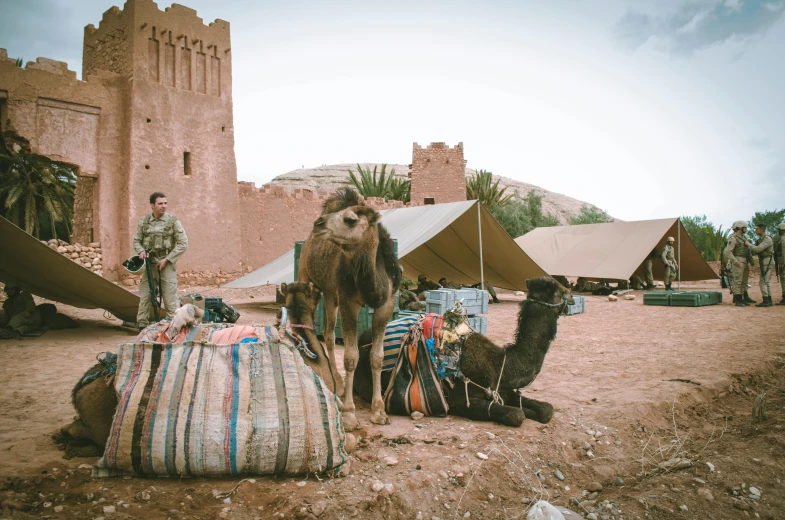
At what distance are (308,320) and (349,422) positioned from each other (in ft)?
2.78

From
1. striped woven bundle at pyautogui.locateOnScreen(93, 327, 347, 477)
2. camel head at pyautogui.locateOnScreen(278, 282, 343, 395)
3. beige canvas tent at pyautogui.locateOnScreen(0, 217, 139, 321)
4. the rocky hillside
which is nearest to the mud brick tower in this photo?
beige canvas tent at pyautogui.locateOnScreen(0, 217, 139, 321)

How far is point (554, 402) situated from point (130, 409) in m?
3.23

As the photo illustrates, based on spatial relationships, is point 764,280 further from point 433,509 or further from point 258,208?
point 258,208

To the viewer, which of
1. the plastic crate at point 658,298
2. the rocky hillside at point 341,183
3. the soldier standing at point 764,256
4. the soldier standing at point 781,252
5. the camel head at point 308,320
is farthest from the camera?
the rocky hillside at point 341,183

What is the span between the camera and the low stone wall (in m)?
14.2

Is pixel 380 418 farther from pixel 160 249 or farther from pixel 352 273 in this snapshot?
pixel 160 249

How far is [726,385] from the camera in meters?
4.98

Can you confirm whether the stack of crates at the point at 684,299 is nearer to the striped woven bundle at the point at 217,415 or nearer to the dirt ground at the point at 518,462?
the dirt ground at the point at 518,462

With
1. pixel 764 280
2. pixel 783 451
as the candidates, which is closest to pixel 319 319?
pixel 783 451

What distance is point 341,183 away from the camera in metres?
44.1

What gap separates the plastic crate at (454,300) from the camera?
8.48 m

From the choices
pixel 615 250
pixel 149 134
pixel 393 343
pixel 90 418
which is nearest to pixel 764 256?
pixel 615 250

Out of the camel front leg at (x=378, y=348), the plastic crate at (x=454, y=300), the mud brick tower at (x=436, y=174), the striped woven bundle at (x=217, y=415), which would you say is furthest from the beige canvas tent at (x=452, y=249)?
the mud brick tower at (x=436, y=174)

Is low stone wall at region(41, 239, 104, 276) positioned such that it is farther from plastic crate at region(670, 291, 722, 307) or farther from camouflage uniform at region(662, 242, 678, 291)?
camouflage uniform at region(662, 242, 678, 291)
